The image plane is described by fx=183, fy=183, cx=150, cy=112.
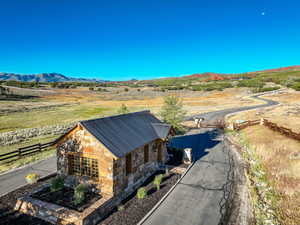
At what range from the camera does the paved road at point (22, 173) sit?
43.5 ft

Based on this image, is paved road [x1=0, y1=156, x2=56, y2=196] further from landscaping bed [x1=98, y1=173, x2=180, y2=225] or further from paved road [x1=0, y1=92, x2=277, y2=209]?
landscaping bed [x1=98, y1=173, x2=180, y2=225]

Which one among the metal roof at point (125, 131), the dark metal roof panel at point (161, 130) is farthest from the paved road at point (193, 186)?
the metal roof at point (125, 131)

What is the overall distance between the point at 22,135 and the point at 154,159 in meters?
24.7

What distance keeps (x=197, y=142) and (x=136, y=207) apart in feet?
53.3

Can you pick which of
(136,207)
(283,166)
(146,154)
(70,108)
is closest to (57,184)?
(136,207)

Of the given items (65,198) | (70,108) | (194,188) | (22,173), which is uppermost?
(70,108)

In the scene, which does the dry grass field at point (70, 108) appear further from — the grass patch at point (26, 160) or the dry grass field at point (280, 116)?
the grass patch at point (26, 160)

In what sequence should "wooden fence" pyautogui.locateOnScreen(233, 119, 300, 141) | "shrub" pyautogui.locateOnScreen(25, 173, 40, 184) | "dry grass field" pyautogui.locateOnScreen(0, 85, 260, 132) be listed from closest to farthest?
1. "shrub" pyautogui.locateOnScreen(25, 173, 40, 184)
2. "wooden fence" pyautogui.locateOnScreen(233, 119, 300, 141)
3. "dry grass field" pyautogui.locateOnScreen(0, 85, 260, 132)

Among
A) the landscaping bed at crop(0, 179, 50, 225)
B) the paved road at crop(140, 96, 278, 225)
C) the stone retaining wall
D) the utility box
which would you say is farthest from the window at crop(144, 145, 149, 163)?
the stone retaining wall

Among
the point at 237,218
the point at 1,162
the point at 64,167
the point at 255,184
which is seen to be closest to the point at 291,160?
the point at 255,184

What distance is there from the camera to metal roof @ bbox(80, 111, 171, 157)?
449 inches

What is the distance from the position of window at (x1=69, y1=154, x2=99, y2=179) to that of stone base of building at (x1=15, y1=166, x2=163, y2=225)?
5.40 ft

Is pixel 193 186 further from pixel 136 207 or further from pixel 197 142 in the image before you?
pixel 197 142

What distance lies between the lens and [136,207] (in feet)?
35.4
